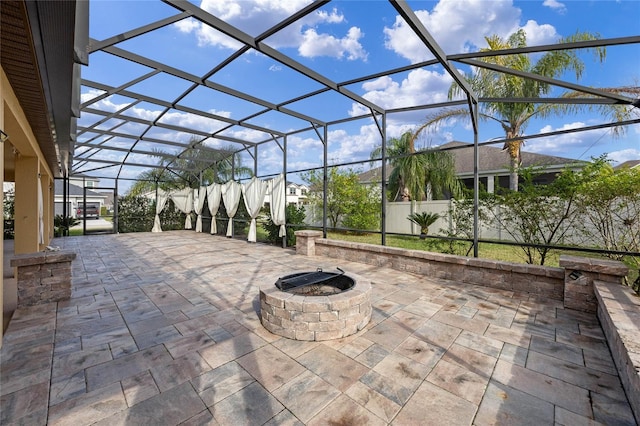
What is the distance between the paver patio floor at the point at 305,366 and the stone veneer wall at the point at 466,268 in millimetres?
254

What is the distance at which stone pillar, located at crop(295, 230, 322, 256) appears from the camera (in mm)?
6332

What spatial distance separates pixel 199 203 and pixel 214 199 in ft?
5.05

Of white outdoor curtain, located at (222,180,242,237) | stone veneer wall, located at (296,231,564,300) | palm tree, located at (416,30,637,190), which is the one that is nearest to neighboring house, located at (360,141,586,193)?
palm tree, located at (416,30,637,190)

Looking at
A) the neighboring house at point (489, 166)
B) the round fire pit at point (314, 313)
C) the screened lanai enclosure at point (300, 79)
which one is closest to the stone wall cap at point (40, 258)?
the screened lanai enclosure at point (300, 79)

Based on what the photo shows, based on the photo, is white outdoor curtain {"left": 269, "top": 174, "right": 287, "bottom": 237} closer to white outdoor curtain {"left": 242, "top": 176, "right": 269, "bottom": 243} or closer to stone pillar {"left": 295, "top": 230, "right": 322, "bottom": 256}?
white outdoor curtain {"left": 242, "top": 176, "right": 269, "bottom": 243}

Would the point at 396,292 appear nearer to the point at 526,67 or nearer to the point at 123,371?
the point at 123,371

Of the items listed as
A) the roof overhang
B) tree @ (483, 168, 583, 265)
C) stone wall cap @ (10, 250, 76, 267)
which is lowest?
stone wall cap @ (10, 250, 76, 267)

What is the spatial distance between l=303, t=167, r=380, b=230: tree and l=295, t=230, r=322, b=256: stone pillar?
4.16 metres

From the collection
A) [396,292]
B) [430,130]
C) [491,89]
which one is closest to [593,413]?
[396,292]

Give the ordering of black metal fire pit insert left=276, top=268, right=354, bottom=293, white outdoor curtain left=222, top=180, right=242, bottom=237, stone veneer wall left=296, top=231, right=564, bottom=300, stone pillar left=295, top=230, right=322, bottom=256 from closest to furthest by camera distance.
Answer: black metal fire pit insert left=276, top=268, right=354, bottom=293
stone veneer wall left=296, top=231, right=564, bottom=300
stone pillar left=295, top=230, right=322, bottom=256
white outdoor curtain left=222, top=180, right=242, bottom=237

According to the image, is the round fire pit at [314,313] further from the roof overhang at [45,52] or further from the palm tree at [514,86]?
the palm tree at [514,86]

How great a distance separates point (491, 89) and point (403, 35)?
7039mm

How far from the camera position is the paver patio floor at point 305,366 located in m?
1.58

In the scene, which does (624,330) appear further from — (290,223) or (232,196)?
(232,196)
